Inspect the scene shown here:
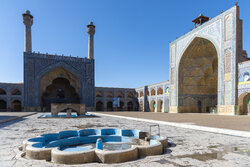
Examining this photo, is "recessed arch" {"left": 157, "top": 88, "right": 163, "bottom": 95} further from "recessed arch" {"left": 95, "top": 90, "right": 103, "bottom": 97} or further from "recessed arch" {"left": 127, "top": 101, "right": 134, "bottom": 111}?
"recessed arch" {"left": 95, "top": 90, "right": 103, "bottom": 97}

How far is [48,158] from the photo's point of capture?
2658 millimetres

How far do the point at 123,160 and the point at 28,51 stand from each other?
25.2 meters

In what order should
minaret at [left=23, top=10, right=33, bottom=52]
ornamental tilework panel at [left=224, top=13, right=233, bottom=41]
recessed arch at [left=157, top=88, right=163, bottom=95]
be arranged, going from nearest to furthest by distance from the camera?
1. ornamental tilework panel at [left=224, top=13, right=233, bottom=41]
2. minaret at [left=23, top=10, right=33, bottom=52]
3. recessed arch at [left=157, top=88, right=163, bottom=95]

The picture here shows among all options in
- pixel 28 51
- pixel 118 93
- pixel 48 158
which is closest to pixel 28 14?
pixel 28 51

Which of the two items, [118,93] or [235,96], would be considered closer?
[235,96]

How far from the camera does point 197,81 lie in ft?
65.3

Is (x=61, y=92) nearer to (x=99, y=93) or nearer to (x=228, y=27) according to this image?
(x=99, y=93)

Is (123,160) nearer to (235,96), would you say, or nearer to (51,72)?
(235,96)

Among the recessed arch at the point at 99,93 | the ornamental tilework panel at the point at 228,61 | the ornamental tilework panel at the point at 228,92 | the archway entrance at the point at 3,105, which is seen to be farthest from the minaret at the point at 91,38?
the ornamental tilework panel at the point at 228,92

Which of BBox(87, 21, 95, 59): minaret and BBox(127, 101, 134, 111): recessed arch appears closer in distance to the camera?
BBox(87, 21, 95, 59): minaret

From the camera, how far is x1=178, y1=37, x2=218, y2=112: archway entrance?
19453mm

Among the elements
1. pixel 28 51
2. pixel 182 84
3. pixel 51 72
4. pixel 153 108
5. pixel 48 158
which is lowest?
pixel 153 108

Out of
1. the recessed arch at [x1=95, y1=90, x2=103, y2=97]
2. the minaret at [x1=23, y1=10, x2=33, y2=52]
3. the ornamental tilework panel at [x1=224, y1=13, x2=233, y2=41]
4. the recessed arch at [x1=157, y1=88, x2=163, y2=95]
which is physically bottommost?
the recessed arch at [x1=95, y1=90, x2=103, y2=97]

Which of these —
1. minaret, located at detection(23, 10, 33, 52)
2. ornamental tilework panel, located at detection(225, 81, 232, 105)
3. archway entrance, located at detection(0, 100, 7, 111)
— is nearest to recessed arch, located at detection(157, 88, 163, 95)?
ornamental tilework panel, located at detection(225, 81, 232, 105)
